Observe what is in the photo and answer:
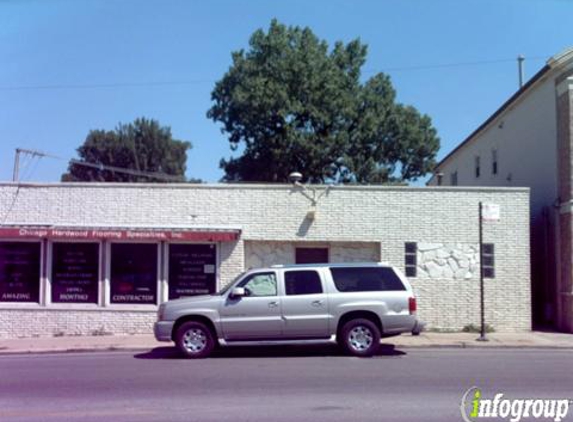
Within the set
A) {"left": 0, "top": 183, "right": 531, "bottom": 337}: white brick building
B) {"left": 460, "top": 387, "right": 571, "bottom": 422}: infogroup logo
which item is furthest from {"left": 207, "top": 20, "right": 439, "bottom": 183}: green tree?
{"left": 460, "top": 387, "right": 571, "bottom": 422}: infogroup logo

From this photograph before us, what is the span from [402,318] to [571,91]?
893 centimetres

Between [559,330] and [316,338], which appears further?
[559,330]

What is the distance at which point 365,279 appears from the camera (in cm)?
1442

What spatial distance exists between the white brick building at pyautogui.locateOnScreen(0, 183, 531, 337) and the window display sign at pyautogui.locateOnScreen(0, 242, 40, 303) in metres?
0.03

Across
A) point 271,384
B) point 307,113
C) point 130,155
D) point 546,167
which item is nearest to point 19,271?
point 271,384

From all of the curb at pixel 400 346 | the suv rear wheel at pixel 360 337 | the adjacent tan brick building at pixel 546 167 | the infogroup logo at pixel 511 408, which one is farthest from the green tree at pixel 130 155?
the infogroup logo at pixel 511 408

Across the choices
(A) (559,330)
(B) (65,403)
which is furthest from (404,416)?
(A) (559,330)

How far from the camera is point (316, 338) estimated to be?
46.6 feet

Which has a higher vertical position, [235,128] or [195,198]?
[235,128]

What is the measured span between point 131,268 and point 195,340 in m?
5.27

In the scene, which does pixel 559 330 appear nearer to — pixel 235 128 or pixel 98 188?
pixel 98 188

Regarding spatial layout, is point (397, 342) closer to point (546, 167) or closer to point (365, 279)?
point (365, 279)

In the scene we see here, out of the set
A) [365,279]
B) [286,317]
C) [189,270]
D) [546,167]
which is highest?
[546,167]

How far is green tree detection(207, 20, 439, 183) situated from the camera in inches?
1501
